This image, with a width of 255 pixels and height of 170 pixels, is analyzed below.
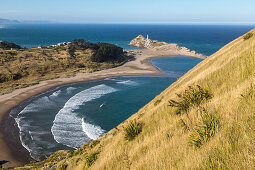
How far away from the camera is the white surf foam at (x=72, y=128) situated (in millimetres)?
24094

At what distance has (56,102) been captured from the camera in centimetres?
3791

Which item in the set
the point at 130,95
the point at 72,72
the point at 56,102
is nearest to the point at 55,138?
the point at 56,102

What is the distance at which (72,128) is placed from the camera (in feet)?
89.0

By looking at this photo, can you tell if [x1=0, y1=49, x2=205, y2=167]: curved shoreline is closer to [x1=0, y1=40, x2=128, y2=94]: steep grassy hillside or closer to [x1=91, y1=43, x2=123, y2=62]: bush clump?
[x1=0, y1=40, x2=128, y2=94]: steep grassy hillside

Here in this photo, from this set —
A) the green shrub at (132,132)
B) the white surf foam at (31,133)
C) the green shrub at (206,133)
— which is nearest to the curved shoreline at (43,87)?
the white surf foam at (31,133)

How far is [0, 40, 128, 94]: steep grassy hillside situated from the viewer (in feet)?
172

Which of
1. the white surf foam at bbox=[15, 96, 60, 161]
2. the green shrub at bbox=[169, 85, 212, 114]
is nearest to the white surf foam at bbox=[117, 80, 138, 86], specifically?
the white surf foam at bbox=[15, 96, 60, 161]

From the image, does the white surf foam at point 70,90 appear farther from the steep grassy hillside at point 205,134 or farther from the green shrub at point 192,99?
the green shrub at point 192,99

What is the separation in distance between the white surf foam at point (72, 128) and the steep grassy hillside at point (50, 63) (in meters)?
20.1

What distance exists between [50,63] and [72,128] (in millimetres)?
45803

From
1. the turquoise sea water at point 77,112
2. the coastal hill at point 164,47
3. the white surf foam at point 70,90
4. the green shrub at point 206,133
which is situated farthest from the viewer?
the coastal hill at point 164,47

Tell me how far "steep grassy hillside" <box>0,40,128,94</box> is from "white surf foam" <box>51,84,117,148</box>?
20107mm

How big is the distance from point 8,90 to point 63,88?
1284 centimetres

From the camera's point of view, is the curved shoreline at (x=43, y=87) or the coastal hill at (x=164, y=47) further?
the coastal hill at (x=164, y=47)
